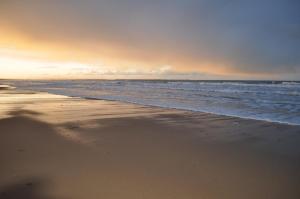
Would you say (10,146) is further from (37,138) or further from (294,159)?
(294,159)

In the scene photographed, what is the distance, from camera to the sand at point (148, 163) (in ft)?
12.9

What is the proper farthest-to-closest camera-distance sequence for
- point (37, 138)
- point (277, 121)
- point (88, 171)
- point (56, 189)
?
point (277, 121)
point (37, 138)
point (88, 171)
point (56, 189)

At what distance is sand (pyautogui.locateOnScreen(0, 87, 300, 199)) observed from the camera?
394 cm

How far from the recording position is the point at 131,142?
6.88 meters

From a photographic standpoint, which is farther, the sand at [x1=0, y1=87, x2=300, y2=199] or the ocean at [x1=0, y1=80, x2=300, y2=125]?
the ocean at [x1=0, y1=80, x2=300, y2=125]

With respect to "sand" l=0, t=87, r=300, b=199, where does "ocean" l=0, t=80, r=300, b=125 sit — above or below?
below

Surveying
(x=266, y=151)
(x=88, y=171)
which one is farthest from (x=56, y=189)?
(x=266, y=151)

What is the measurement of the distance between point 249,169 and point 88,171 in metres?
2.98

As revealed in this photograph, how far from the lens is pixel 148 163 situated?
516cm

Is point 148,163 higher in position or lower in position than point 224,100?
higher

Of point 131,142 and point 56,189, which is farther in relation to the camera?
point 131,142

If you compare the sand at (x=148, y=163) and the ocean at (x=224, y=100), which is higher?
the sand at (x=148, y=163)

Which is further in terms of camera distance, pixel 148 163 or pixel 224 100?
pixel 224 100

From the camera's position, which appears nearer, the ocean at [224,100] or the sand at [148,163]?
the sand at [148,163]
